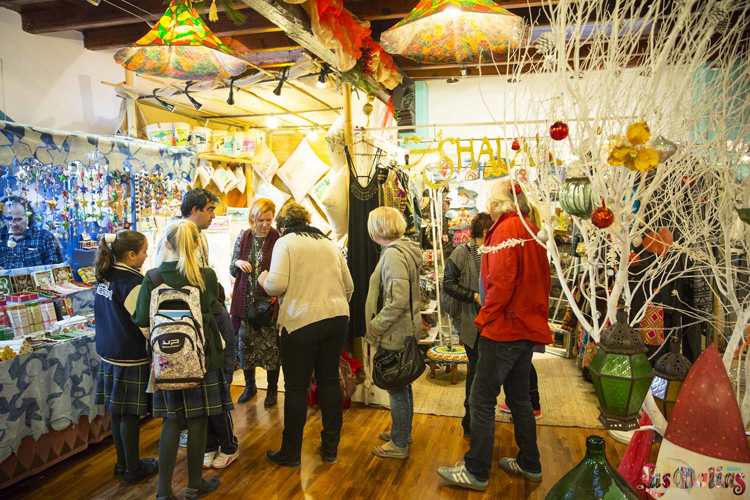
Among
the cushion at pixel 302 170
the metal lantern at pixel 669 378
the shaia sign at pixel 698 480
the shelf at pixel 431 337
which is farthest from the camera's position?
the cushion at pixel 302 170

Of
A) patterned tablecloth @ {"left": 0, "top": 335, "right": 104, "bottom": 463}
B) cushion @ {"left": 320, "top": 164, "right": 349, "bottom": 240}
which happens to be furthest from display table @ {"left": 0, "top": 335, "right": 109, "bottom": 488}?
cushion @ {"left": 320, "top": 164, "right": 349, "bottom": 240}

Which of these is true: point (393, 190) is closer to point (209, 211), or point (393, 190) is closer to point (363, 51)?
point (363, 51)

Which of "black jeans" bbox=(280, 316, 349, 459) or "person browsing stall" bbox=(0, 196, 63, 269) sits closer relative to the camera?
"black jeans" bbox=(280, 316, 349, 459)

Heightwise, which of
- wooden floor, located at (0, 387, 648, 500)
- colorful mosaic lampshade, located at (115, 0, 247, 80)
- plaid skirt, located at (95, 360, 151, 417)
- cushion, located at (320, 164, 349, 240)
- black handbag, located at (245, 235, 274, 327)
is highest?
colorful mosaic lampshade, located at (115, 0, 247, 80)

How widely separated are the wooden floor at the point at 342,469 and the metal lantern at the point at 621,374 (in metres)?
1.66

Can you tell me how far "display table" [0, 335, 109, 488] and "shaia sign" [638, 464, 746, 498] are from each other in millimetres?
2803

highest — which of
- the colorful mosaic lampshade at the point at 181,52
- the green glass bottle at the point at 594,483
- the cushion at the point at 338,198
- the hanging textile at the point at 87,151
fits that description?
the colorful mosaic lampshade at the point at 181,52

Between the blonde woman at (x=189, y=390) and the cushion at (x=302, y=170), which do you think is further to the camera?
the cushion at (x=302, y=170)

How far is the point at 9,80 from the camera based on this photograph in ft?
11.8

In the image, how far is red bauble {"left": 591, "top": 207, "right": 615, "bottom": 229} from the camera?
1.07m

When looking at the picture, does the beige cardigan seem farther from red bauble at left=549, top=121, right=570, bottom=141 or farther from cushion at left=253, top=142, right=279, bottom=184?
cushion at left=253, top=142, right=279, bottom=184

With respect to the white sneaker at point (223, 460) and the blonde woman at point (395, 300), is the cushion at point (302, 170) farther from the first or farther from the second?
the white sneaker at point (223, 460)

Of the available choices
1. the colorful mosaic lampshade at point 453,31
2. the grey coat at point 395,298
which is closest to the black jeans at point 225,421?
the grey coat at point 395,298

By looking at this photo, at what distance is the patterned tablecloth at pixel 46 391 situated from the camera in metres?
2.59
